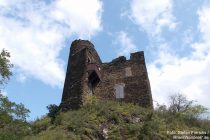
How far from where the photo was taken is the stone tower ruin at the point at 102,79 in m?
28.1

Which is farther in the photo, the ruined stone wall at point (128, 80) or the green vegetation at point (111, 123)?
the ruined stone wall at point (128, 80)

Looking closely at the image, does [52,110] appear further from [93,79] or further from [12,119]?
[12,119]

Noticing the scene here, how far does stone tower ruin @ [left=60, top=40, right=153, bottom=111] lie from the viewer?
92.3ft

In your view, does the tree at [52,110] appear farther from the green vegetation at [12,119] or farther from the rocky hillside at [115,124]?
the green vegetation at [12,119]

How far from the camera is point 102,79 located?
31.4 metres

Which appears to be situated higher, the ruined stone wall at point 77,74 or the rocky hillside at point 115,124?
the ruined stone wall at point 77,74

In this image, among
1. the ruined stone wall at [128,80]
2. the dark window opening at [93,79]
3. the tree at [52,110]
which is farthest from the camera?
the dark window opening at [93,79]

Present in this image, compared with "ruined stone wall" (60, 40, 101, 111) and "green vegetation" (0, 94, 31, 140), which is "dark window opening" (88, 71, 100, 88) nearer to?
"ruined stone wall" (60, 40, 101, 111)

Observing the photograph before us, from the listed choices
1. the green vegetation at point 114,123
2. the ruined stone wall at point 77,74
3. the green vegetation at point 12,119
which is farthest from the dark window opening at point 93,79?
the green vegetation at point 12,119

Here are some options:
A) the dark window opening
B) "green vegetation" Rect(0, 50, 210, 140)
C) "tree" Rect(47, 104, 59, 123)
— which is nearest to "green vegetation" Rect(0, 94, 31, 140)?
"green vegetation" Rect(0, 50, 210, 140)

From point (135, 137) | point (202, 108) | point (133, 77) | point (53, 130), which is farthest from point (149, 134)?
point (202, 108)

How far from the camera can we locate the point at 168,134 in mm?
22828

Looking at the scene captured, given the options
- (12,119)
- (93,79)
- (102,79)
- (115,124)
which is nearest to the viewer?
(12,119)

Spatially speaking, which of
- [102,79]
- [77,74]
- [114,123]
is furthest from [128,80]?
[114,123]
